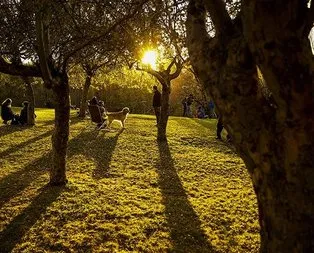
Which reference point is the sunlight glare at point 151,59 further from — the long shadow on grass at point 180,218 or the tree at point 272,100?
the tree at point 272,100

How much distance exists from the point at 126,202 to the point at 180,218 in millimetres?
1551

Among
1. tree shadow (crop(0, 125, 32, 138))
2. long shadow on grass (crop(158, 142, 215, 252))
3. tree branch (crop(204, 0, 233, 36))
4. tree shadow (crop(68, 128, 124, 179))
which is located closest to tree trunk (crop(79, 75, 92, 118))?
tree shadow (crop(0, 125, 32, 138))

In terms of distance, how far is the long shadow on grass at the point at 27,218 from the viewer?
7.04 meters

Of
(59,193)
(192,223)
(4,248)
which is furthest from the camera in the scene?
(59,193)

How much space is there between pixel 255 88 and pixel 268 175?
0.92 meters

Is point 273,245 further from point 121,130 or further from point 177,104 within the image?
point 177,104

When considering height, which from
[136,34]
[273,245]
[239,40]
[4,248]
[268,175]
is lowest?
[4,248]

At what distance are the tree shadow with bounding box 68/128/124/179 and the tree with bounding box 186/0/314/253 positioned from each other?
317 inches

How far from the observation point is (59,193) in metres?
9.77

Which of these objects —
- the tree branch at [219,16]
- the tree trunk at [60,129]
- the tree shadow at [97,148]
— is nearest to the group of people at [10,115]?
the tree shadow at [97,148]

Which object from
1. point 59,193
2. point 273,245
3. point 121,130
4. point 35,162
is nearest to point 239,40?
point 273,245

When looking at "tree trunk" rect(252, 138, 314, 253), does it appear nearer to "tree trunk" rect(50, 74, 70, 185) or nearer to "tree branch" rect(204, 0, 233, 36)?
"tree branch" rect(204, 0, 233, 36)

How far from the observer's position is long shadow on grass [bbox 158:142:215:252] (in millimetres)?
7094

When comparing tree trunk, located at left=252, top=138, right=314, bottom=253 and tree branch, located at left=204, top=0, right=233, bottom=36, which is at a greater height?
tree branch, located at left=204, top=0, right=233, bottom=36
